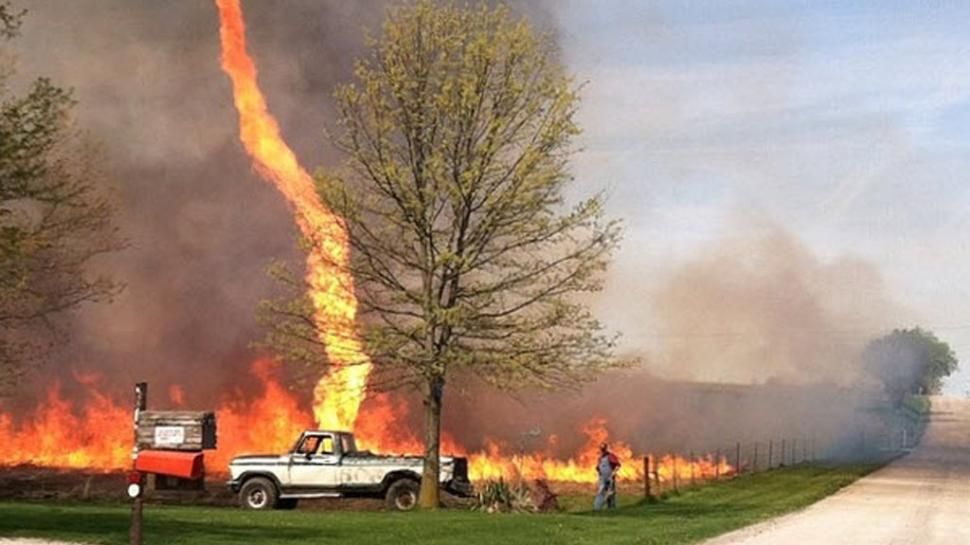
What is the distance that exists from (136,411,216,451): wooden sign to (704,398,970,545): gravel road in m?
10.7

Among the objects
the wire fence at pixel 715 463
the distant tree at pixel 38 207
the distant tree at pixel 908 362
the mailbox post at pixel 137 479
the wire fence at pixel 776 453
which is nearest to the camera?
the mailbox post at pixel 137 479

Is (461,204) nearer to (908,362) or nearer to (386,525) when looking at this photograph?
(386,525)

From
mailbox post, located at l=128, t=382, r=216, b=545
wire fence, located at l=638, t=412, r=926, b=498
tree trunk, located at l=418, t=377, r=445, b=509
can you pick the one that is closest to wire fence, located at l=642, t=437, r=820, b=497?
wire fence, located at l=638, t=412, r=926, b=498

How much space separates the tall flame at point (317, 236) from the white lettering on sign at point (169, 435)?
15.2 m

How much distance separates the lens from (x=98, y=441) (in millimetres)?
51125

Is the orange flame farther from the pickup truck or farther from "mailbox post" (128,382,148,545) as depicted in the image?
"mailbox post" (128,382,148,545)

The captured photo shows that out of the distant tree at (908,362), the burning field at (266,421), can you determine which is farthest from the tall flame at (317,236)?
the distant tree at (908,362)

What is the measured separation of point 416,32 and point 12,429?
29.4 metres

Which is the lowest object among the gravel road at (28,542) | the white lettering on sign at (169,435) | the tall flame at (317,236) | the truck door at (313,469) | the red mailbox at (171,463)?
the gravel road at (28,542)

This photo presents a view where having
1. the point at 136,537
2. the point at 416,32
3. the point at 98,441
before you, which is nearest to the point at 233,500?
the point at 416,32

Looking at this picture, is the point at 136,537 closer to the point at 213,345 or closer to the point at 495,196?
the point at 495,196

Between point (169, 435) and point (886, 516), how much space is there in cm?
1990

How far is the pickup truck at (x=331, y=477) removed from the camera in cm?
3291

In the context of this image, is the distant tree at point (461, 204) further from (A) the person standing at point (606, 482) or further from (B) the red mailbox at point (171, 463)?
(B) the red mailbox at point (171, 463)
